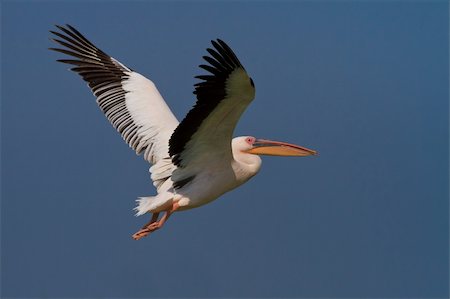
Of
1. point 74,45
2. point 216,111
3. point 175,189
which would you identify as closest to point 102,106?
point 74,45

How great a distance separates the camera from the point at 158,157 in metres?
8.59

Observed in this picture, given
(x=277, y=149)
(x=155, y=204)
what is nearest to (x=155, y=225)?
(x=155, y=204)

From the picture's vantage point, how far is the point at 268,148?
8.68 meters

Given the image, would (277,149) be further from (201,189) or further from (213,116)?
(213,116)

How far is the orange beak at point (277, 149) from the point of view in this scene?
28.2ft

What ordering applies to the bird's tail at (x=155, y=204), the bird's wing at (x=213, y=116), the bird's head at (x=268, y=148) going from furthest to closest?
the bird's head at (x=268, y=148)
the bird's tail at (x=155, y=204)
the bird's wing at (x=213, y=116)

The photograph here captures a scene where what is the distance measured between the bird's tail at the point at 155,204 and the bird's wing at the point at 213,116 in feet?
0.57

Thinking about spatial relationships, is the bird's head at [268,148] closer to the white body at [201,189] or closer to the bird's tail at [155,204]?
the white body at [201,189]

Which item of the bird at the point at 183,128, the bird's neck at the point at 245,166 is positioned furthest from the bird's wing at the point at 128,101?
the bird's neck at the point at 245,166

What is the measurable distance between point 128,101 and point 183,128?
2150mm

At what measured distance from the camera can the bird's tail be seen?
7.88 meters

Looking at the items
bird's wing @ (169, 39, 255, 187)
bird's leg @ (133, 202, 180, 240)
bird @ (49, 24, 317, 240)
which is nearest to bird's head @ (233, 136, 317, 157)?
bird @ (49, 24, 317, 240)

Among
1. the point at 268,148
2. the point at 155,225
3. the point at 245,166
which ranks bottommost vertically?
the point at 155,225

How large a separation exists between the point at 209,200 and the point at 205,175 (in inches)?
10.5
